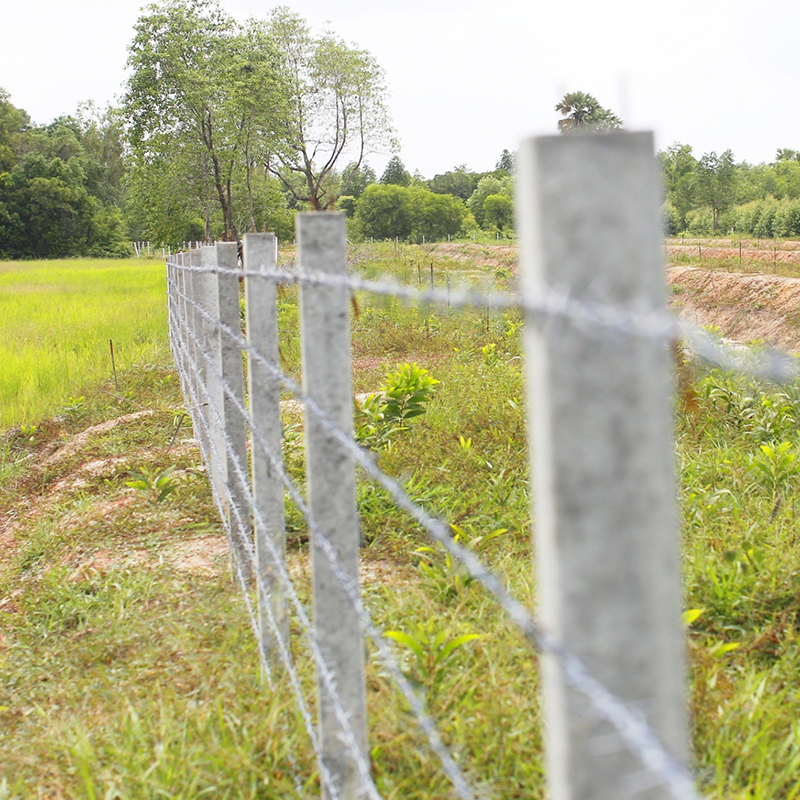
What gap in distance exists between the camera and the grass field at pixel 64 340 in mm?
8453

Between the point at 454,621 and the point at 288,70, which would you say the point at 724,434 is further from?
the point at 288,70

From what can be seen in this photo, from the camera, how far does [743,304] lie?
70.3ft

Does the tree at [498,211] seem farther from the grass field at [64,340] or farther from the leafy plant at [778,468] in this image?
the leafy plant at [778,468]

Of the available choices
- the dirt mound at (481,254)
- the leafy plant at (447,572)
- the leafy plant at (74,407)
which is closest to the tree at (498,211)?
the dirt mound at (481,254)

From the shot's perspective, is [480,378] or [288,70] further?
A: [288,70]

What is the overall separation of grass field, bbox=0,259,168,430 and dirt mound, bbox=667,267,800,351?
40.1ft

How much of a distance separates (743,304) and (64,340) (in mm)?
16239

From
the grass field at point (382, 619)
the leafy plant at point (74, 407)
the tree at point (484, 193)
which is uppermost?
the tree at point (484, 193)

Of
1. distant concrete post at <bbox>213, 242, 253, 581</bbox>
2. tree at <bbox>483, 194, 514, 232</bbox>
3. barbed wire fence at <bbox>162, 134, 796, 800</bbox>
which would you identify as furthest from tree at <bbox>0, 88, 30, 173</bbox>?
barbed wire fence at <bbox>162, 134, 796, 800</bbox>

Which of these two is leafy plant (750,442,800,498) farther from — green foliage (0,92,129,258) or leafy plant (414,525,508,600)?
green foliage (0,92,129,258)

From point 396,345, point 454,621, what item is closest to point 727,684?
point 454,621

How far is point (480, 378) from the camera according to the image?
22.5 feet

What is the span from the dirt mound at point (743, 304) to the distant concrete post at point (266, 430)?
664 inches

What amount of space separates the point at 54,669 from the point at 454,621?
1.45 m
